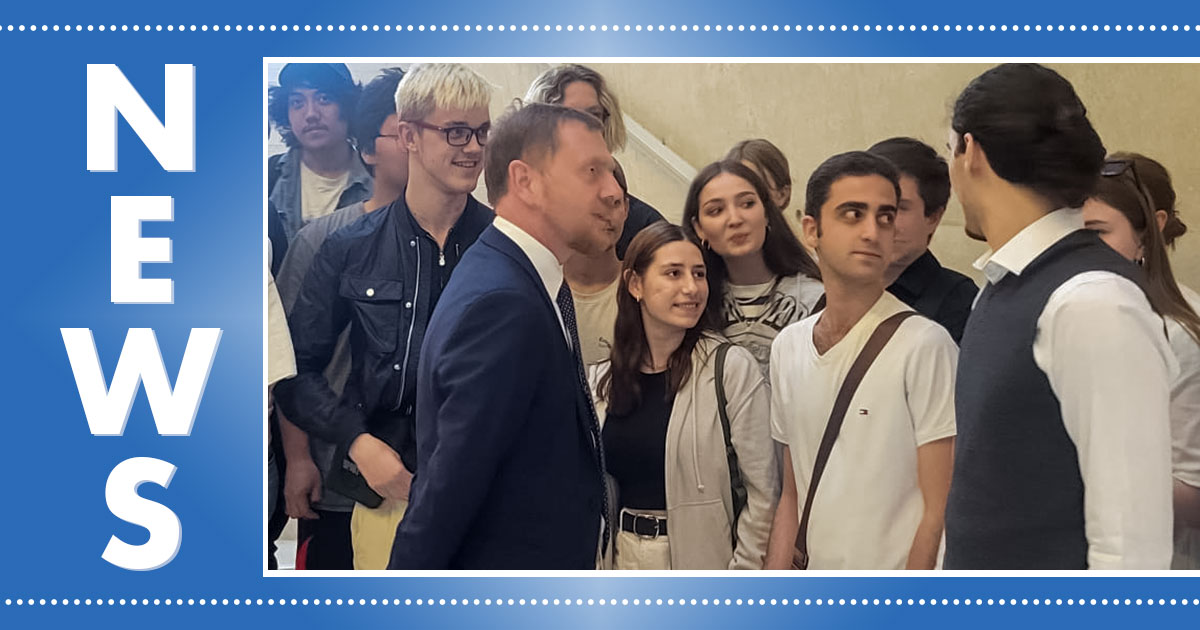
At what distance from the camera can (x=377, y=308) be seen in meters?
2.72

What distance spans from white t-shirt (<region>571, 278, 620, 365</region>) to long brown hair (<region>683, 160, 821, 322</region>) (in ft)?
0.71

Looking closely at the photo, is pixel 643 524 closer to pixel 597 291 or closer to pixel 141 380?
pixel 597 291

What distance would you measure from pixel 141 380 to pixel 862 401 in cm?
167

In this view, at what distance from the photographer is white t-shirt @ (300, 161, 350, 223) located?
274 cm

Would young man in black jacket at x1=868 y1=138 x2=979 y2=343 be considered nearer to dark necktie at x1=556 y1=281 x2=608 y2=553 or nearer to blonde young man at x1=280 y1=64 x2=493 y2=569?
dark necktie at x1=556 y1=281 x2=608 y2=553

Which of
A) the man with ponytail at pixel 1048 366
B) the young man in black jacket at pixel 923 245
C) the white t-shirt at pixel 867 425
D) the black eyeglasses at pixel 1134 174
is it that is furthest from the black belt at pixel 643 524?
the black eyeglasses at pixel 1134 174

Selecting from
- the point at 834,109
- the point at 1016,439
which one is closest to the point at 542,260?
the point at 834,109

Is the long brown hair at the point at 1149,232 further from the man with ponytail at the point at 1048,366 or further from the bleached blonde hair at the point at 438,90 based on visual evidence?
the bleached blonde hair at the point at 438,90

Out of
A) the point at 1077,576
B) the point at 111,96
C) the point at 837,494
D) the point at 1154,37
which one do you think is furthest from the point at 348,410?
the point at 1154,37

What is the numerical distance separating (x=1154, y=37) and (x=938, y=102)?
56cm

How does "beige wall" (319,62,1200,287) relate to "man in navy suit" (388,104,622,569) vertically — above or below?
above

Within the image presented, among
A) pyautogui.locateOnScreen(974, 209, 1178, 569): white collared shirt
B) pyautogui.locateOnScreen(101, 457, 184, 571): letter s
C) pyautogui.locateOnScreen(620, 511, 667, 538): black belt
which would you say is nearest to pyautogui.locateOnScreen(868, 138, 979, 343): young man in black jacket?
pyautogui.locateOnScreen(974, 209, 1178, 569): white collared shirt

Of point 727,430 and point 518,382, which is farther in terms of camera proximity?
point 727,430

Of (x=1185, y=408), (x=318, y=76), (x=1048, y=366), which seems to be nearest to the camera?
(x=1048, y=366)
